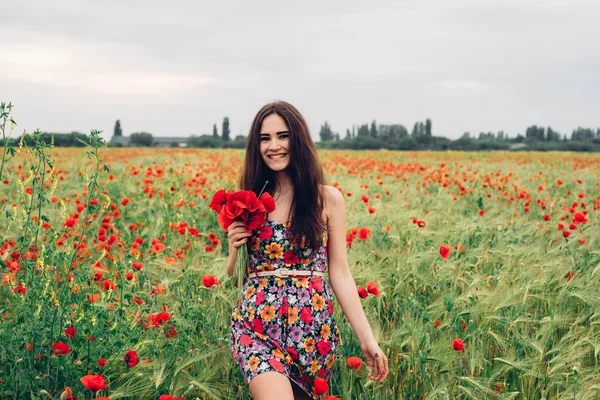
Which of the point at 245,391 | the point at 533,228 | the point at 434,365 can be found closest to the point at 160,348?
the point at 245,391

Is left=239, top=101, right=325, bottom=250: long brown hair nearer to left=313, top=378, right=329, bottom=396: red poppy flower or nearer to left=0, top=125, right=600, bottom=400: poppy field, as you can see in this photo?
left=0, top=125, right=600, bottom=400: poppy field

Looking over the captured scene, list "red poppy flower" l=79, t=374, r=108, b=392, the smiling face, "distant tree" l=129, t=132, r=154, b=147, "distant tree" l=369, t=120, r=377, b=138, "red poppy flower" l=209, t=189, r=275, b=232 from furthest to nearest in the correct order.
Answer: "distant tree" l=369, t=120, r=377, b=138 < "distant tree" l=129, t=132, r=154, b=147 < the smiling face < "red poppy flower" l=209, t=189, r=275, b=232 < "red poppy flower" l=79, t=374, r=108, b=392

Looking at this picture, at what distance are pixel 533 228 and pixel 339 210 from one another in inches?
108

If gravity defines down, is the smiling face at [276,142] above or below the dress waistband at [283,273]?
above

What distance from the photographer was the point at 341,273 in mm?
2156

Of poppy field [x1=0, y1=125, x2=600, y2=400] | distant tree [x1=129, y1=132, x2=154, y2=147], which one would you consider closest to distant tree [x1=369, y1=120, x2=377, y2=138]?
distant tree [x1=129, y1=132, x2=154, y2=147]

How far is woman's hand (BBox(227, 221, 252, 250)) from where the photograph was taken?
182cm

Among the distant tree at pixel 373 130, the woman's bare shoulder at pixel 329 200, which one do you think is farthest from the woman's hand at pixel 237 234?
the distant tree at pixel 373 130

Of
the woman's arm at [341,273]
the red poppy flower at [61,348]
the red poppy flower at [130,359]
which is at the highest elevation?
the woman's arm at [341,273]

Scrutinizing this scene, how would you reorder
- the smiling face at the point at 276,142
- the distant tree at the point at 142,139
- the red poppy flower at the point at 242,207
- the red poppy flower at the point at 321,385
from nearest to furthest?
the red poppy flower at the point at 321,385 < the red poppy flower at the point at 242,207 < the smiling face at the point at 276,142 < the distant tree at the point at 142,139

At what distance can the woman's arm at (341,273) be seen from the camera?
6.66 ft

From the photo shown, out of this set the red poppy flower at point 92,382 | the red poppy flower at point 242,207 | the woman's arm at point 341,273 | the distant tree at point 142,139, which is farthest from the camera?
the distant tree at point 142,139

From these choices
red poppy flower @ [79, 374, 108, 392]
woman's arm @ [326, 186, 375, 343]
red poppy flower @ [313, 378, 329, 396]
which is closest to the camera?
red poppy flower @ [79, 374, 108, 392]

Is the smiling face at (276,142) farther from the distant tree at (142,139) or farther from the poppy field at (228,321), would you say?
the distant tree at (142,139)
